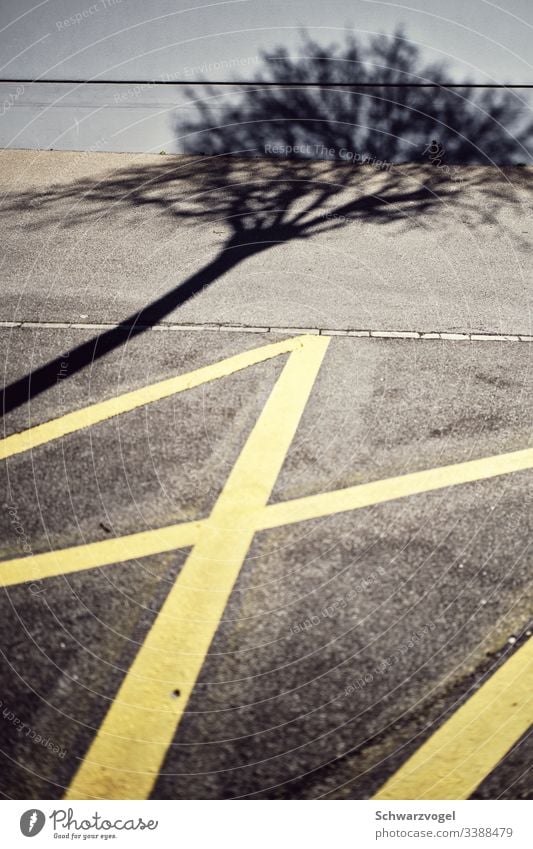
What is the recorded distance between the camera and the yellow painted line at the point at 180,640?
236 centimetres

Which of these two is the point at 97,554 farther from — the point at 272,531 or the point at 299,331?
the point at 299,331

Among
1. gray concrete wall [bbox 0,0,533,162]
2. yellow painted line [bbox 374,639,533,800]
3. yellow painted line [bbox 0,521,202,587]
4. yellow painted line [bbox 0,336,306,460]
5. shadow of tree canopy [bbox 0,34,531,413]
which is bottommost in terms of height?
yellow painted line [bbox 374,639,533,800]

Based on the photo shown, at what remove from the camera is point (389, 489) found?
3.49 meters

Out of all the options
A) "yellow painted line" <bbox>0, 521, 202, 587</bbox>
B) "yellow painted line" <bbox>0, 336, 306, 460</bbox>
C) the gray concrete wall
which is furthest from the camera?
the gray concrete wall

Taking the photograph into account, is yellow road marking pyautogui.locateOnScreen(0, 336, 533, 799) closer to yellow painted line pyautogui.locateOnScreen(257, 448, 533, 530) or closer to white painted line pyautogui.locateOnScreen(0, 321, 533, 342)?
yellow painted line pyautogui.locateOnScreen(257, 448, 533, 530)

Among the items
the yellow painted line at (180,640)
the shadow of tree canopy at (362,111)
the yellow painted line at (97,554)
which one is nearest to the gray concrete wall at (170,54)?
the shadow of tree canopy at (362,111)

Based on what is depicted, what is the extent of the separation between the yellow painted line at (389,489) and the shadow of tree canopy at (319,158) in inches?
145

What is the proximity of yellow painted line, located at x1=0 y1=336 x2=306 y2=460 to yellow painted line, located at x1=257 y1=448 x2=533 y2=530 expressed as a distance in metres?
1.26

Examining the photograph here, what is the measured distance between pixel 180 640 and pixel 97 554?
0.64 m

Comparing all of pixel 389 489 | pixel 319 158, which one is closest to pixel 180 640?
pixel 389 489

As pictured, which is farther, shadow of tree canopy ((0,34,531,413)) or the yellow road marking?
shadow of tree canopy ((0,34,531,413))

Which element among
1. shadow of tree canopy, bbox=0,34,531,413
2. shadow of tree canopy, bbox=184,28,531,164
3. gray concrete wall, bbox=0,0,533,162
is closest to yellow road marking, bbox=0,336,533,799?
shadow of tree canopy, bbox=0,34,531,413

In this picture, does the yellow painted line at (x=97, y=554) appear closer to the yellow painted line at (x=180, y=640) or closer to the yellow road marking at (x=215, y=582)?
the yellow road marking at (x=215, y=582)

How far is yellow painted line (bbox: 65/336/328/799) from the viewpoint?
236cm
